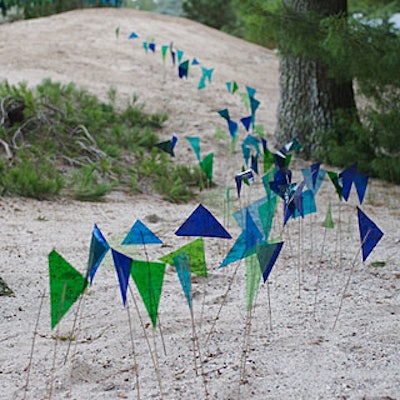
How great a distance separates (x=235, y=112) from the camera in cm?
657

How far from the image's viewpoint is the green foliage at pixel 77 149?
4098mm

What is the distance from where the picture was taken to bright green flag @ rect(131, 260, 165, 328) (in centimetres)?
161

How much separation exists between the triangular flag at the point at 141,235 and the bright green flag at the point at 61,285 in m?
0.20

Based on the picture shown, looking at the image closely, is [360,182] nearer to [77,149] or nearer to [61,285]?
[61,285]

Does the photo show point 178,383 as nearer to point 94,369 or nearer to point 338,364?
point 94,369

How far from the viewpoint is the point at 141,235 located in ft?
5.74

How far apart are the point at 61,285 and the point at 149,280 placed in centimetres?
22

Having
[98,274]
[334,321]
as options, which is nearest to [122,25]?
[98,274]

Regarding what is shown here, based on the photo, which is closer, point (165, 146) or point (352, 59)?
point (165, 146)

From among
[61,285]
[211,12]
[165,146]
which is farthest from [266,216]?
[211,12]

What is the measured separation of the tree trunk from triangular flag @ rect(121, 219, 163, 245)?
3.52 meters

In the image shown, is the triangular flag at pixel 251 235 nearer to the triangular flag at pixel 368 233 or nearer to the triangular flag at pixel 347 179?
the triangular flag at pixel 368 233

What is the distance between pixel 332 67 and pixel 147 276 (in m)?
3.19

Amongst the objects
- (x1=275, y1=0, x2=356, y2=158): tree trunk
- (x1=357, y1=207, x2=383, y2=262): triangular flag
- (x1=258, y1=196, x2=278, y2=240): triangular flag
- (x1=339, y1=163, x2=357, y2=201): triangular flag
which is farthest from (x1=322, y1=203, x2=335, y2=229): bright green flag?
(x1=275, y1=0, x2=356, y2=158): tree trunk
